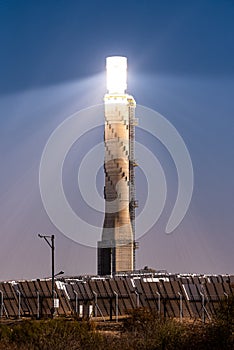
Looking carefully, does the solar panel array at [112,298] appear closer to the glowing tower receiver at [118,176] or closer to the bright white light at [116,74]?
the glowing tower receiver at [118,176]

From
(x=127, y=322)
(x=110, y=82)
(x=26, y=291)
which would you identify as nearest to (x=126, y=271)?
(x=110, y=82)

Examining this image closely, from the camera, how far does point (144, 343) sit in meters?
26.0

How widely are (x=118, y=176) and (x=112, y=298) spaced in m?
41.7

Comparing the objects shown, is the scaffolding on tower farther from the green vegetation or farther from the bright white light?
the green vegetation

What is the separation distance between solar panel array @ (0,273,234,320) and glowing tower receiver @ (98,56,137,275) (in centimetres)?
3446

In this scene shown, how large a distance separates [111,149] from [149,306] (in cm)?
4484

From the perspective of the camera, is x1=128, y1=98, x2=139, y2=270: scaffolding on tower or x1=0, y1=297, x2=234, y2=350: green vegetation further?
x1=128, y1=98, x2=139, y2=270: scaffolding on tower

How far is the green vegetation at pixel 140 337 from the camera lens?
84.6ft

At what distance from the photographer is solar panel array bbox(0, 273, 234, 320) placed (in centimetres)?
4281

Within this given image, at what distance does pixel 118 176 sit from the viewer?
8662 centimetres

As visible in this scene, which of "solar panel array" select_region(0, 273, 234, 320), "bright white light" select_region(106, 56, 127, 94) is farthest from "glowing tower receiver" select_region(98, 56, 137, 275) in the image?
"solar panel array" select_region(0, 273, 234, 320)

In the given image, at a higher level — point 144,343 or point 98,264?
point 98,264

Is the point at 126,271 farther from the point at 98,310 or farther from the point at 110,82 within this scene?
the point at 98,310

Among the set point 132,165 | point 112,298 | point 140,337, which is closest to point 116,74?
point 132,165
